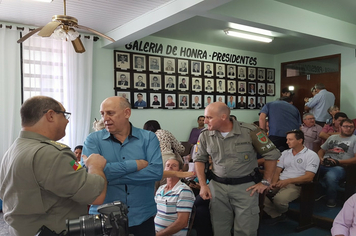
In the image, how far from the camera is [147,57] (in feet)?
21.8

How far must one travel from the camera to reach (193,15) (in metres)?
4.13

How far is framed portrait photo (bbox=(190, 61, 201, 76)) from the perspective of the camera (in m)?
7.35

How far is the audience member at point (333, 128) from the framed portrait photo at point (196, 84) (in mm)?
2901

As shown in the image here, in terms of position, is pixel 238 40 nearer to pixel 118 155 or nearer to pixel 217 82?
pixel 217 82

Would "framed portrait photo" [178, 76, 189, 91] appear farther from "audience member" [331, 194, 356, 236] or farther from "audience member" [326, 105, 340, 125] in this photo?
"audience member" [331, 194, 356, 236]

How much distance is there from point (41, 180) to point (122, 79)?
200 inches

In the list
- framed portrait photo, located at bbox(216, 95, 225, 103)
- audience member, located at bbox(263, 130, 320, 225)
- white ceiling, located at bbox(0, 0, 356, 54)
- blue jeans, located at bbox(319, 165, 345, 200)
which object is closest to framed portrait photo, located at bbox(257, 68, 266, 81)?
framed portrait photo, located at bbox(216, 95, 225, 103)

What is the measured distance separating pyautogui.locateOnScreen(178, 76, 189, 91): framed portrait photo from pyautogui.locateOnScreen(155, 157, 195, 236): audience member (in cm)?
450

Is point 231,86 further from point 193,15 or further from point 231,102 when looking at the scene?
point 193,15

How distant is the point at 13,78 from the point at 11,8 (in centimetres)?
118

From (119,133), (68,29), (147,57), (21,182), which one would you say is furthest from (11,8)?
(21,182)

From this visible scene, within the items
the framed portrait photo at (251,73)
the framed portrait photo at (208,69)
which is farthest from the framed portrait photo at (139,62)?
the framed portrait photo at (251,73)

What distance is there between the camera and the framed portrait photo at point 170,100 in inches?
272

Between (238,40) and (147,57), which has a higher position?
(238,40)
